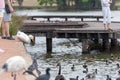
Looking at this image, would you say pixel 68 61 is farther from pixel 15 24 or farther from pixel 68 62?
pixel 15 24

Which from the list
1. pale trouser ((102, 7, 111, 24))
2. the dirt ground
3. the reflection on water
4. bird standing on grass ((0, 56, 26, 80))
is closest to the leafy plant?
the reflection on water

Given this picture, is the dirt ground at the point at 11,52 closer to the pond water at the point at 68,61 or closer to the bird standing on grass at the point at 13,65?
the bird standing on grass at the point at 13,65

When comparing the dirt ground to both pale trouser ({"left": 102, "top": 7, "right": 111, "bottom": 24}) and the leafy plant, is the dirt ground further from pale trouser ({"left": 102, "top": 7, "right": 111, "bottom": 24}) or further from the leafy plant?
pale trouser ({"left": 102, "top": 7, "right": 111, "bottom": 24})

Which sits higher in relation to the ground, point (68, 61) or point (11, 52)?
point (11, 52)

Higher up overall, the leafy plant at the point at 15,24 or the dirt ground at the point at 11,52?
the dirt ground at the point at 11,52

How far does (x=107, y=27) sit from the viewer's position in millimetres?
29406

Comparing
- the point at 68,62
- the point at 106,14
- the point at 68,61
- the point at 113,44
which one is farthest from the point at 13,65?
Answer: the point at 113,44

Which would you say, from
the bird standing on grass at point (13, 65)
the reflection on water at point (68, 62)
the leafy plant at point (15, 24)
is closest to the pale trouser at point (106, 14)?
the reflection on water at point (68, 62)

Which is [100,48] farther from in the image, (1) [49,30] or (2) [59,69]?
(2) [59,69]

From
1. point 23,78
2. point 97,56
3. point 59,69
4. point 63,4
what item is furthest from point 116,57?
point 63,4

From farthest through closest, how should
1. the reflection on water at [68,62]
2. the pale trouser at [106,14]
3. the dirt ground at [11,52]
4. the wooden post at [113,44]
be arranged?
1. the wooden post at [113,44]
2. the pale trouser at [106,14]
3. the reflection on water at [68,62]
4. the dirt ground at [11,52]

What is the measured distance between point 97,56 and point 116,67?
4175 millimetres

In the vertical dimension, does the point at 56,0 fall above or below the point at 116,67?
below

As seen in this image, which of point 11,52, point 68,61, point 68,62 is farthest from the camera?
point 68,61
